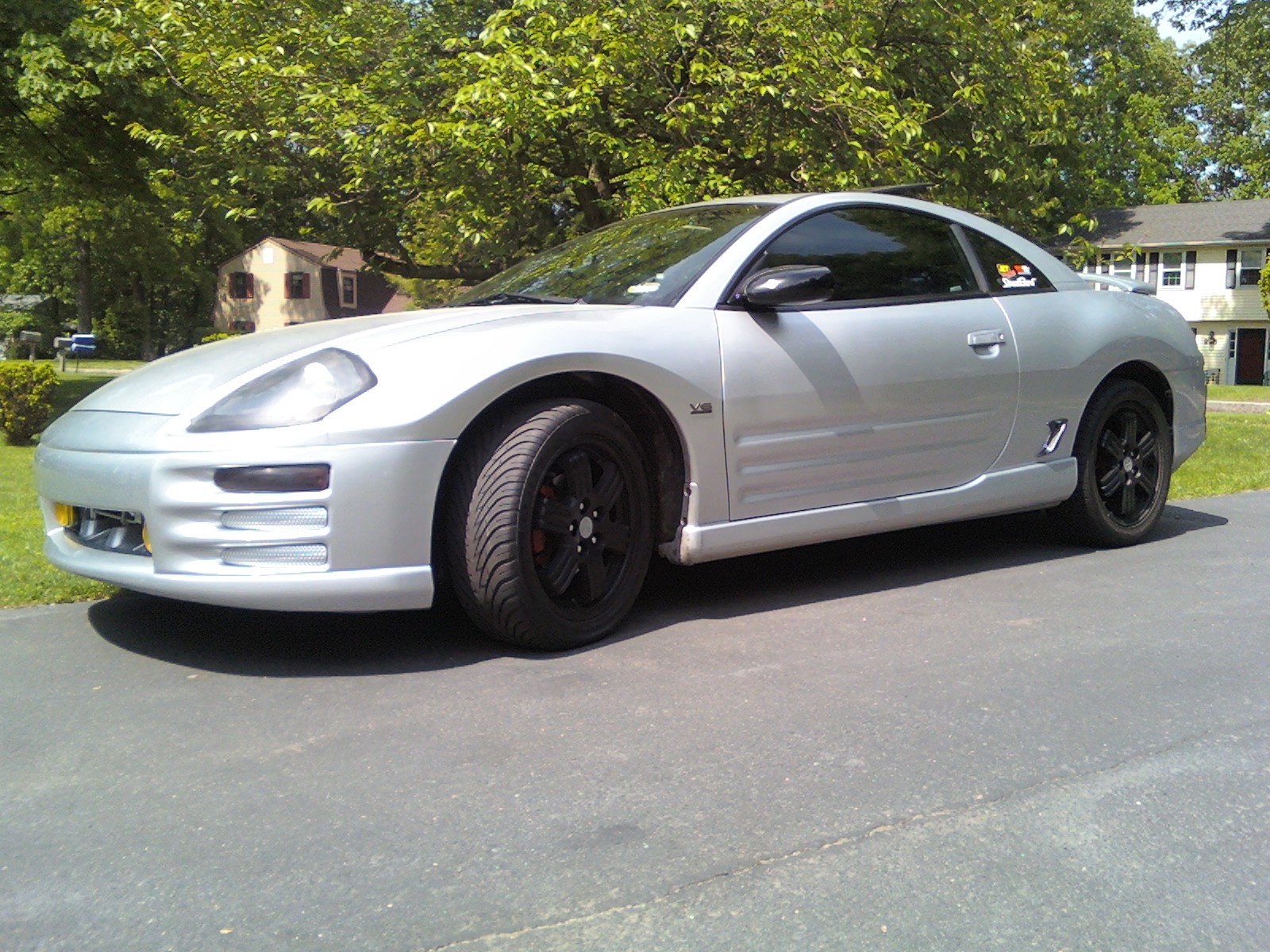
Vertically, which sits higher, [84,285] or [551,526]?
[84,285]

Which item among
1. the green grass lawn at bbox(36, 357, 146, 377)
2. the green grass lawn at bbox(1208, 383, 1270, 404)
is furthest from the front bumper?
the green grass lawn at bbox(36, 357, 146, 377)

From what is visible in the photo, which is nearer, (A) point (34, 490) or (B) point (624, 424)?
(B) point (624, 424)

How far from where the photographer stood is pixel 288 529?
11.9ft

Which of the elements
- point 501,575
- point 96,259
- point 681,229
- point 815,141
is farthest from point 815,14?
point 96,259

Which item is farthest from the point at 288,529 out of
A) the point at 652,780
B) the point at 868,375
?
the point at 868,375

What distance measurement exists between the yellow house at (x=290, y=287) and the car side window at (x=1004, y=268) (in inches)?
2405

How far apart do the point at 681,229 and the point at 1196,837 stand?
10.1ft

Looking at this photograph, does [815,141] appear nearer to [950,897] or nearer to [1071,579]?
[1071,579]

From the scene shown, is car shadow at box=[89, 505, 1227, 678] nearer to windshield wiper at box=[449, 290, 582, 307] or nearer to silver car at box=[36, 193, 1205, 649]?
silver car at box=[36, 193, 1205, 649]

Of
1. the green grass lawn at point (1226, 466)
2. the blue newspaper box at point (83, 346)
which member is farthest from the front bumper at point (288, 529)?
the blue newspaper box at point (83, 346)

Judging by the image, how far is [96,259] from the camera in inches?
2488

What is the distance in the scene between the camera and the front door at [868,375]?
4.43 metres

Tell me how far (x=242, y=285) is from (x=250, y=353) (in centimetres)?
6867

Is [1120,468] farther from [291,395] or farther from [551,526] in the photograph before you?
[291,395]
